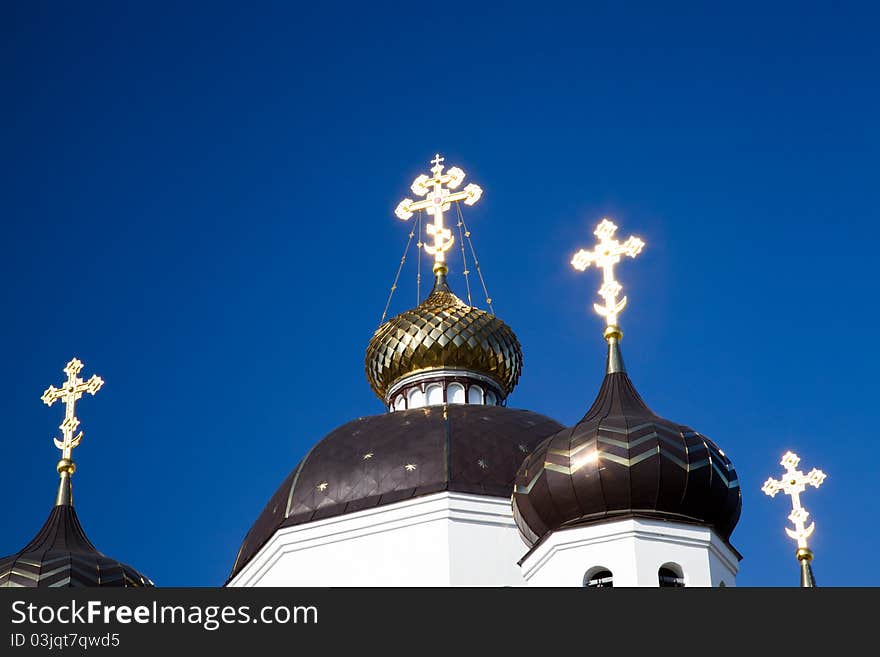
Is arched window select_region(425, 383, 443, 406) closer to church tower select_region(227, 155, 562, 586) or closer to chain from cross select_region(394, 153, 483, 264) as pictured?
church tower select_region(227, 155, 562, 586)

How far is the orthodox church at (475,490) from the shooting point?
55.7ft

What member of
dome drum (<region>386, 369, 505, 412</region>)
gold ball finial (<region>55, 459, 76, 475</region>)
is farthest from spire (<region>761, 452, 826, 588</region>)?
gold ball finial (<region>55, 459, 76, 475</region>)

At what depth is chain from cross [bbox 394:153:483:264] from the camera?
2434cm

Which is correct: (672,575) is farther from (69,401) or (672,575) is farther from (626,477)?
(69,401)

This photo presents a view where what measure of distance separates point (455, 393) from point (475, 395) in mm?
241

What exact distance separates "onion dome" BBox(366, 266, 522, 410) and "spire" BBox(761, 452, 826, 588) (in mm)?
4650

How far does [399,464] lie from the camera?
19953mm

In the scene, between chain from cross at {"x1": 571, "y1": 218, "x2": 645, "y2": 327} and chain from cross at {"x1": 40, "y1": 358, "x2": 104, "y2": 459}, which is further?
chain from cross at {"x1": 40, "y1": 358, "x2": 104, "y2": 459}

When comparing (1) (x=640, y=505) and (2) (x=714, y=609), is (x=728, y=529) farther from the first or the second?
(2) (x=714, y=609)

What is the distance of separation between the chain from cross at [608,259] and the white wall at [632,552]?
2.47 meters

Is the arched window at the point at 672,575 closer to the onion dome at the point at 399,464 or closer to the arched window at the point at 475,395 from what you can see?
the onion dome at the point at 399,464

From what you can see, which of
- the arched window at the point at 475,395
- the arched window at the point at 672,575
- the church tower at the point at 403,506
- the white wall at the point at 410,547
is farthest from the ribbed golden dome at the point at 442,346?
the arched window at the point at 672,575

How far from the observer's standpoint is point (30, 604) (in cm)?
1253

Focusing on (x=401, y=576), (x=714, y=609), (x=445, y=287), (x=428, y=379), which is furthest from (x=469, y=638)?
(x=445, y=287)
